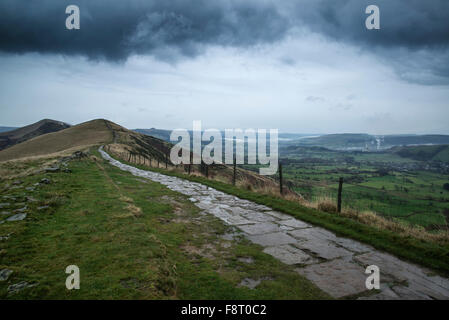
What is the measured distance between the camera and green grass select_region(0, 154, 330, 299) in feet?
11.9

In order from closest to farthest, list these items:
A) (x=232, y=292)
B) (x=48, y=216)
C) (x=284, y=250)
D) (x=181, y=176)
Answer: (x=232, y=292) < (x=284, y=250) < (x=48, y=216) < (x=181, y=176)

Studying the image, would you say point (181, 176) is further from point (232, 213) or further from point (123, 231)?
point (123, 231)

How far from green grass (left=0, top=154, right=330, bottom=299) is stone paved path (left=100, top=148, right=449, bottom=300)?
0.38 m

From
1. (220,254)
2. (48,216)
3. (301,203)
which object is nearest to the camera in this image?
(220,254)

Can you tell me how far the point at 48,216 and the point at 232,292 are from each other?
5.88m

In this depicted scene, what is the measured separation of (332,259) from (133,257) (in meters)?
4.18

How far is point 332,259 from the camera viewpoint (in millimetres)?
5102

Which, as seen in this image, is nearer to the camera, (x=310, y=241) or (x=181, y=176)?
(x=310, y=241)

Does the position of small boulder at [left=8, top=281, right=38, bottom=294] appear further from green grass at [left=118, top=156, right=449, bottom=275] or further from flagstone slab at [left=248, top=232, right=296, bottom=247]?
green grass at [left=118, top=156, right=449, bottom=275]

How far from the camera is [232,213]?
8.55 meters

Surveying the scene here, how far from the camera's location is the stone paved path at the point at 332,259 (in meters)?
3.98

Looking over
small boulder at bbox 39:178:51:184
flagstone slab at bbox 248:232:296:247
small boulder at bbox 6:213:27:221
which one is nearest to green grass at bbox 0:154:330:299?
small boulder at bbox 6:213:27:221

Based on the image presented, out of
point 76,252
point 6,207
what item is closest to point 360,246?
point 76,252

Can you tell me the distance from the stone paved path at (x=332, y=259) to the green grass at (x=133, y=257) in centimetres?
38
